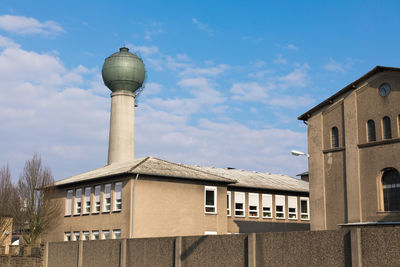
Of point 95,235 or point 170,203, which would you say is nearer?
point 170,203

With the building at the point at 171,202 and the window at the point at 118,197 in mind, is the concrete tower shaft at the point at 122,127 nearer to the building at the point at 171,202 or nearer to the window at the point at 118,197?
the building at the point at 171,202

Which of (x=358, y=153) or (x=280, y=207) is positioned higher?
(x=358, y=153)

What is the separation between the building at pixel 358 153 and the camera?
3103 cm

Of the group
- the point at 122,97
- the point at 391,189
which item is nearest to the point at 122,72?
the point at 122,97

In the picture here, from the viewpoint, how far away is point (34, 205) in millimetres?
48969

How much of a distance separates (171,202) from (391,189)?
51.4ft

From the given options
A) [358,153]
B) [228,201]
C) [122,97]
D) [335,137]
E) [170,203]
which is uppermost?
[122,97]

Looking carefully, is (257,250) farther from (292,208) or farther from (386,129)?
(292,208)

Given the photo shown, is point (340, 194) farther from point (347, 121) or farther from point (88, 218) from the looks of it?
point (88, 218)

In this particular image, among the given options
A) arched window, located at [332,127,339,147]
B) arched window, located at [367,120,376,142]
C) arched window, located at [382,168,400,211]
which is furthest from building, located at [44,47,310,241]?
arched window, located at [382,168,400,211]

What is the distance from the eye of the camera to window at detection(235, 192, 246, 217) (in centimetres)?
4547

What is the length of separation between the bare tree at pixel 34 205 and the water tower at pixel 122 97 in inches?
644

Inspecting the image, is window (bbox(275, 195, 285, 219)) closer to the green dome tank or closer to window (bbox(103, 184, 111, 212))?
window (bbox(103, 184, 111, 212))

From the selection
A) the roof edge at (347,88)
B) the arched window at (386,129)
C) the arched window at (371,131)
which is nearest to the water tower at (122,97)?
the roof edge at (347,88)
